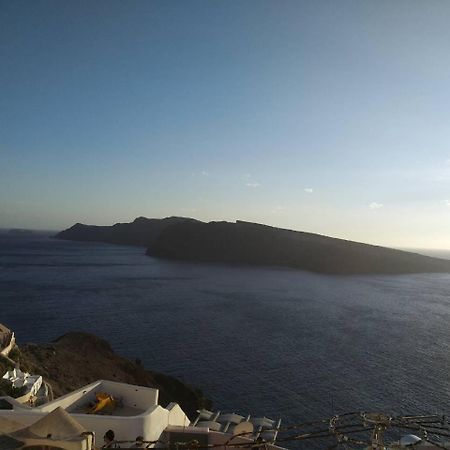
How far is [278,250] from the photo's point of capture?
169m

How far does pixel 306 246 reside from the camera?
167375 millimetres

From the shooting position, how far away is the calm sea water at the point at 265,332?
3975 cm

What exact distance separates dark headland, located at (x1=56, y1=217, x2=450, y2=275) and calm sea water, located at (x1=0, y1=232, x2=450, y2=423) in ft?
139

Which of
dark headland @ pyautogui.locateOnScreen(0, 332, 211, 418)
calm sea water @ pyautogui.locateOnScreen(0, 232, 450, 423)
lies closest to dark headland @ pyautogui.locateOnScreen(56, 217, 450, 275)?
calm sea water @ pyautogui.locateOnScreen(0, 232, 450, 423)

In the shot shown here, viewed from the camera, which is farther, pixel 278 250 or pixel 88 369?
pixel 278 250

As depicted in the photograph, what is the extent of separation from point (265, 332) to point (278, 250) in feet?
358

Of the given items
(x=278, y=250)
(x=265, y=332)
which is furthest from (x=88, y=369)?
(x=278, y=250)

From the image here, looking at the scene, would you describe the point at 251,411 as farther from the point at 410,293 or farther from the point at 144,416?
the point at 410,293

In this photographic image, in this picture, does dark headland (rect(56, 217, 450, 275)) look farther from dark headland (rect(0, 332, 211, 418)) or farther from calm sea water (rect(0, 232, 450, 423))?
dark headland (rect(0, 332, 211, 418))

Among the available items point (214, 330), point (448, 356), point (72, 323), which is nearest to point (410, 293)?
point (448, 356)

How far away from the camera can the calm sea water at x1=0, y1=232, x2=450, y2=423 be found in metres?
39.8

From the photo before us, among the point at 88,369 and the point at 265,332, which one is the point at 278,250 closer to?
the point at 265,332

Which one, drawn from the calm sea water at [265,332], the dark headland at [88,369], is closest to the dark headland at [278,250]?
the calm sea water at [265,332]

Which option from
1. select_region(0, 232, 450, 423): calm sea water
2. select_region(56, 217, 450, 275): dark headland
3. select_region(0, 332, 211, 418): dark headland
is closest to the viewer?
select_region(0, 332, 211, 418): dark headland
